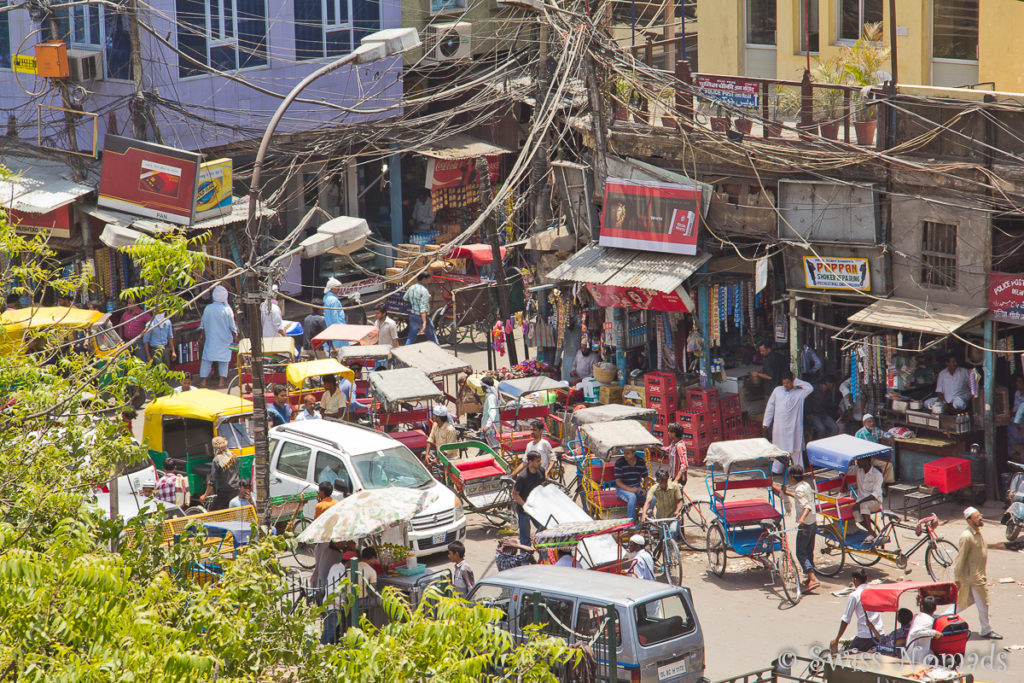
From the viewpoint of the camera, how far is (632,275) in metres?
20.0

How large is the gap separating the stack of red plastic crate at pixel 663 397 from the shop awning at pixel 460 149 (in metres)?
11.4

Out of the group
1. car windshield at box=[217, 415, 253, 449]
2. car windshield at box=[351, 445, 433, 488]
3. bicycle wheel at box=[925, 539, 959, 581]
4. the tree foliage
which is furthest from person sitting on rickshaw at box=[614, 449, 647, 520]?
the tree foliage

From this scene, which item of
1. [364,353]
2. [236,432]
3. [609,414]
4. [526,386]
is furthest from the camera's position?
[364,353]

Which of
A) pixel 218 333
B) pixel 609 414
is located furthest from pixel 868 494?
pixel 218 333

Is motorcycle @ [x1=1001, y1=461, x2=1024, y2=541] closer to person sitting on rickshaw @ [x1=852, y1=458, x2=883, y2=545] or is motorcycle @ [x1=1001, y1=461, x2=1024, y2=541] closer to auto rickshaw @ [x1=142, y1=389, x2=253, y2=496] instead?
person sitting on rickshaw @ [x1=852, y1=458, x2=883, y2=545]

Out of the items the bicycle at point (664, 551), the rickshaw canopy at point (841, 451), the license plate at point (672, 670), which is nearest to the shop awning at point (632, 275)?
the rickshaw canopy at point (841, 451)

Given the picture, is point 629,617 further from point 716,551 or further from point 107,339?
point 107,339

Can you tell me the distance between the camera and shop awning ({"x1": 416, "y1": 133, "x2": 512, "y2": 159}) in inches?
1199

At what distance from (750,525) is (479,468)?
4.08 meters

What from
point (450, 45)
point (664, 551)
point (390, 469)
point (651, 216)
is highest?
point (450, 45)

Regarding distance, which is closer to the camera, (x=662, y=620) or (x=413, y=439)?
(x=662, y=620)

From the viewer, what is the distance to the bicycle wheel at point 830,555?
1521 cm

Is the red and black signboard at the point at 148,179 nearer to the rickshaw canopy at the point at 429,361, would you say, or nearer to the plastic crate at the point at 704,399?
the rickshaw canopy at the point at 429,361

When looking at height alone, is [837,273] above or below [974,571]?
above
